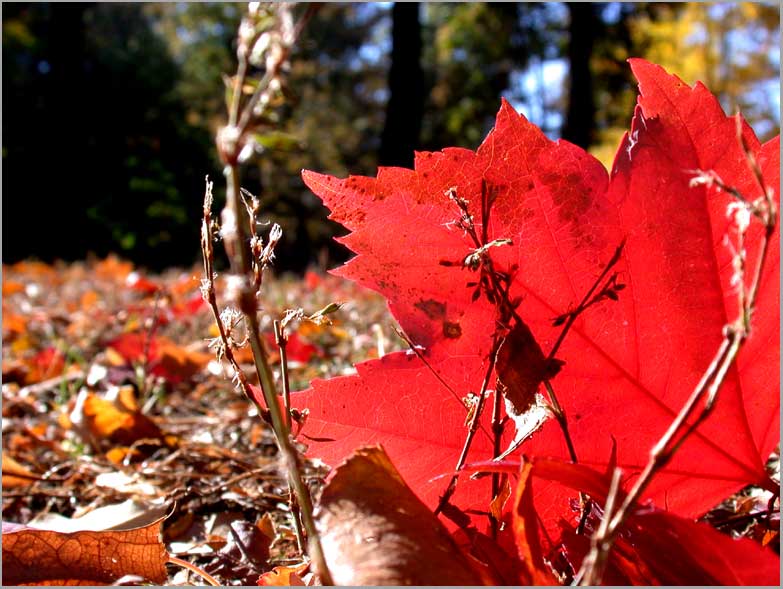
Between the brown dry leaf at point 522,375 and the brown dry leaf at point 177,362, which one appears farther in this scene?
the brown dry leaf at point 177,362

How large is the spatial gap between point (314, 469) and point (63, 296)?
3901 millimetres

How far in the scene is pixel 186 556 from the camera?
79 centimetres

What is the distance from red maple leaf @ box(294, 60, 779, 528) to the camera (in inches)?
19.3

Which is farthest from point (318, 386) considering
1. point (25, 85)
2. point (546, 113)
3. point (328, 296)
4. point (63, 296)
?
point (546, 113)

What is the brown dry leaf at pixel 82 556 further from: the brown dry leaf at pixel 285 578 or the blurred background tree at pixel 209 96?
the blurred background tree at pixel 209 96

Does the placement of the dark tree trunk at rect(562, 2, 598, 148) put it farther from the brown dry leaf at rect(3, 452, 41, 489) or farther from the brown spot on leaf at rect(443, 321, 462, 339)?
the brown spot on leaf at rect(443, 321, 462, 339)

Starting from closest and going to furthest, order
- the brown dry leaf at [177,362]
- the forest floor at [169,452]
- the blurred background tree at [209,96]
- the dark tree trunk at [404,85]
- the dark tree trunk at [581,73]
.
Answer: the forest floor at [169,452] → the brown dry leaf at [177,362] → the dark tree trunk at [404,85] → the dark tree trunk at [581,73] → the blurred background tree at [209,96]

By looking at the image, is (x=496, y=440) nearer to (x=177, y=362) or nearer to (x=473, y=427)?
(x=473, y=427)

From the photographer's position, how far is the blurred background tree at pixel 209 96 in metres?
11.7

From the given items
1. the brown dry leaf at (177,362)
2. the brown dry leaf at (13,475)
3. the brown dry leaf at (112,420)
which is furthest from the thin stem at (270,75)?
the brown dry leaf at (177,362)

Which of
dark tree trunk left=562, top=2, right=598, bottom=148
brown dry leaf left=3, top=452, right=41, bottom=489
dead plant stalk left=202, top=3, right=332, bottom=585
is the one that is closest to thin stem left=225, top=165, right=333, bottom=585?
dead plant stalk left=202, top=3, right=332, bottom=585

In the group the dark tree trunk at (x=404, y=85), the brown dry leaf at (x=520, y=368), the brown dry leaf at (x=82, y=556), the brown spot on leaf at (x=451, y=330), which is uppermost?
the dark tree trunk at (x=404, y=85)

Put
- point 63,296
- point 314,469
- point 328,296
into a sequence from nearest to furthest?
point 314,469 < point 328,296 < point 63,296

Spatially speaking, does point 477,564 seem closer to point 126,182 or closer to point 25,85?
point 126,182
